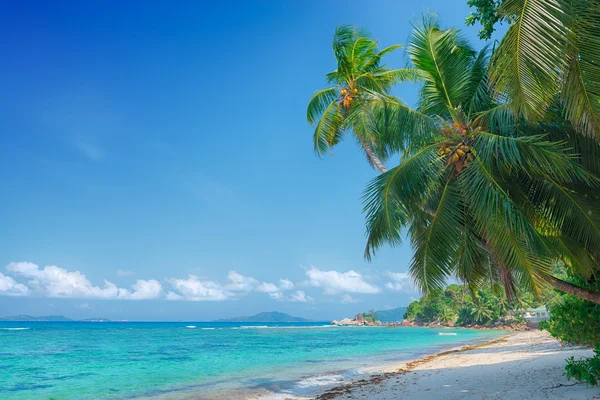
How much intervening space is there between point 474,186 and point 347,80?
250 inches

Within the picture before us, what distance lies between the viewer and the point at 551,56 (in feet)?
12.7

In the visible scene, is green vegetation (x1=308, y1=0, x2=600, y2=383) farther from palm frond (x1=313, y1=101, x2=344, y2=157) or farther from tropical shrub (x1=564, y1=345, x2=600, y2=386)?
palm frond (x1=313, y1=101, x2=344, y2=157)

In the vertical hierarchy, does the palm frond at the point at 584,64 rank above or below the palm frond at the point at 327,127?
below

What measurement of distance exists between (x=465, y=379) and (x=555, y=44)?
10220 mm

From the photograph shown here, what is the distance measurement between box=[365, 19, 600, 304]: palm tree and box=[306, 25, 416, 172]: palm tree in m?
3.21

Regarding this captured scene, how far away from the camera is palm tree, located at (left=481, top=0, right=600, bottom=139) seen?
150 inches

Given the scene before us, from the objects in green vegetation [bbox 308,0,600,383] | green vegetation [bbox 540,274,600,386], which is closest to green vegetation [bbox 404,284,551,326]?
green vegetation [bbox 540,274,600,386]

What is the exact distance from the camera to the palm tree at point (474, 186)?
6.14m

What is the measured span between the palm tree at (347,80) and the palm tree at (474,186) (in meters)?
3.21

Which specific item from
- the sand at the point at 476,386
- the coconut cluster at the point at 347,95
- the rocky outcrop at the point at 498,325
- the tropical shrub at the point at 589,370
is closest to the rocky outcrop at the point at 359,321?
the rocky outcrop at the point at 498,325

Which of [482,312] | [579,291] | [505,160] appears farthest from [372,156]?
[482,312]

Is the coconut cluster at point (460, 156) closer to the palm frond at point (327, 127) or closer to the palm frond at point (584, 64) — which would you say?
the palm frond at point (584, 64)

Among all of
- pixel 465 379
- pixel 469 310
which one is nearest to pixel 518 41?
pixel 465 379

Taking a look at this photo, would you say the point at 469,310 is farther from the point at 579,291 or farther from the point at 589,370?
the point at 579,291
